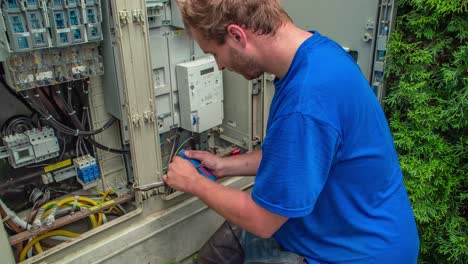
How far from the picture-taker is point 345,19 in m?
2.12

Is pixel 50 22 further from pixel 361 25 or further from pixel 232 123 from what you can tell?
pixel 361 25

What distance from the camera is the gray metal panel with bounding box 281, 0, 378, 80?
6.75 ft

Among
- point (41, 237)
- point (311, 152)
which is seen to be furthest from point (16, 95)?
point (311, 152)

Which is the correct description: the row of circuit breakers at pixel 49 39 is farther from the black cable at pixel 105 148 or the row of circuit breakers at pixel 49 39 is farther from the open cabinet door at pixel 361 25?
the open cabinet door at pixel 361 25

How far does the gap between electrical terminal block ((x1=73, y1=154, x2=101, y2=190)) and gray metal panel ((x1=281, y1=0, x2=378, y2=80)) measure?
4.69ft

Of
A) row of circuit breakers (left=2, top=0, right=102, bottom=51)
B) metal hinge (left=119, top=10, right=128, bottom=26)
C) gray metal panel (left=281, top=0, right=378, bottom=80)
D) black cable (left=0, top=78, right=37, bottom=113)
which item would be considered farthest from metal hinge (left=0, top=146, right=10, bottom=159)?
gray metal panel (left=281, top=0, right=378, bottom=80)

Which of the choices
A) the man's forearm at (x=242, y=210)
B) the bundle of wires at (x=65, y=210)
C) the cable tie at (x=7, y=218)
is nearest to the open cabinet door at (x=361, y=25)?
the man's forearm at (x=242, y=210)

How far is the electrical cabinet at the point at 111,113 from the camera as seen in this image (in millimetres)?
1719

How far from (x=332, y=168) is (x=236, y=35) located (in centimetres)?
48

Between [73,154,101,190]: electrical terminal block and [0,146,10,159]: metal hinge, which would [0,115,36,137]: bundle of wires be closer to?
[0,146,10,159]: metal hinge

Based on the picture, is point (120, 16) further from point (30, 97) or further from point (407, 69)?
point (407, 69)

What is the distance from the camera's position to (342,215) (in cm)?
125

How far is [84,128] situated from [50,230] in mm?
533

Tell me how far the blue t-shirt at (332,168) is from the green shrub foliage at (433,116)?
29.9 inches
